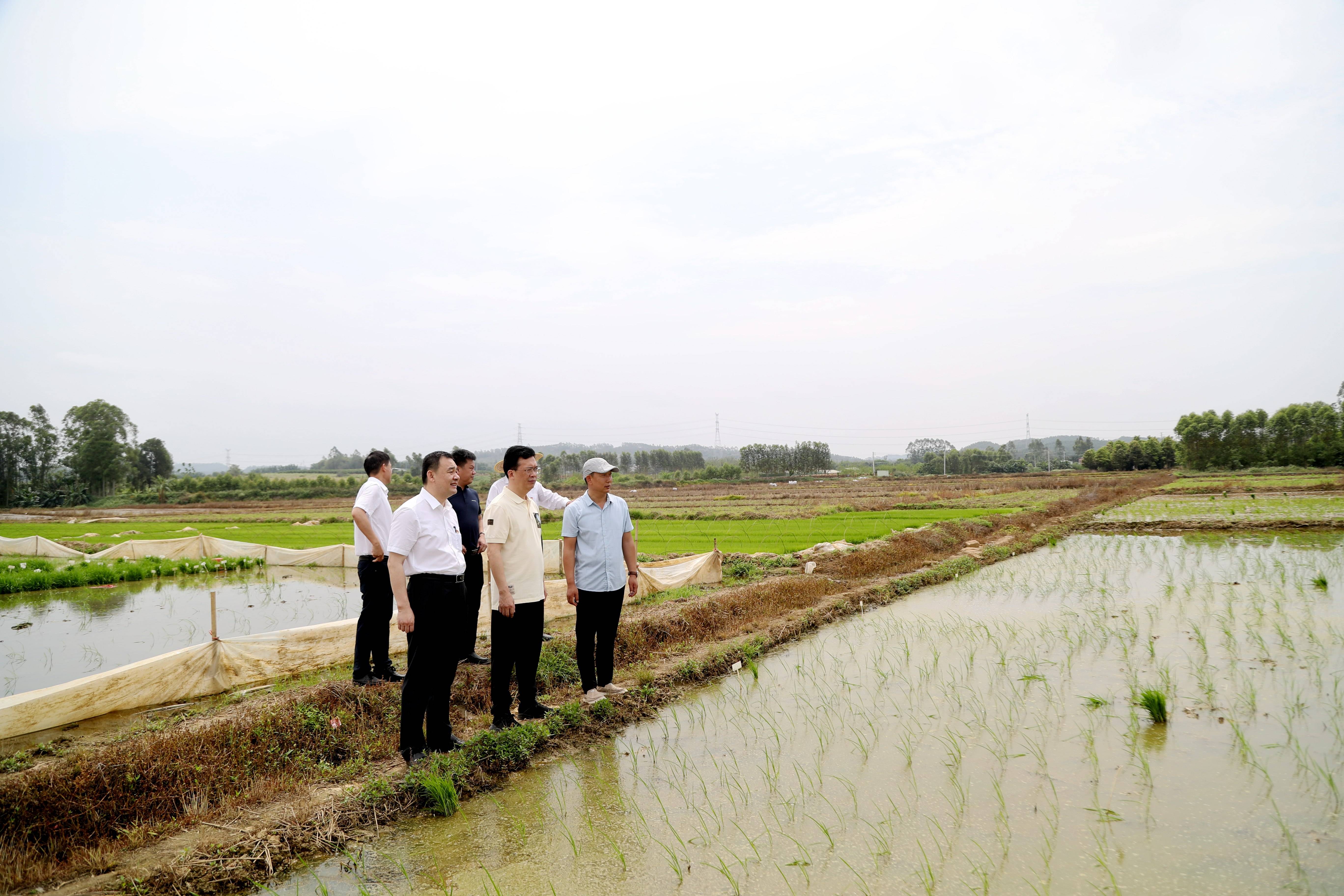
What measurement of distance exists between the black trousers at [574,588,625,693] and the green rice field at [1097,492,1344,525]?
19.5 m

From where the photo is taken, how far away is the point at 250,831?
10.7 feet

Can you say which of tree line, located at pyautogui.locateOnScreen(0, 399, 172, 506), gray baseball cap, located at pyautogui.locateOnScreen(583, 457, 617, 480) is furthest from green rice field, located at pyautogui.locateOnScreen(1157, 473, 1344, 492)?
tree line, located at pyautogui.locateOnScreen(0, 399, 172, 506)

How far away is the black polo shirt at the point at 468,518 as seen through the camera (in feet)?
19.2

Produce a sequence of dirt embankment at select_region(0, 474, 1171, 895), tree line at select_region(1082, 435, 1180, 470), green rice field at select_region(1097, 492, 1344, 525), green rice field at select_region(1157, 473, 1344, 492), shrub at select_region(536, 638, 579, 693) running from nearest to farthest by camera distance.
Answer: dirt embankment at select_region(0, 474, 1171, 895)
shrub at select_region(536, 638, 579, 693)
green rice field at select_region(1097, 492, 1344, 525)
green rice field at select_region(1157, 473, 1344, 492)
tree line at select_region(1082, 435, 1180, 470)

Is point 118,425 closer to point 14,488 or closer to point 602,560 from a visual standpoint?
point 14,488

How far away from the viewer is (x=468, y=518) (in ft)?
19.2

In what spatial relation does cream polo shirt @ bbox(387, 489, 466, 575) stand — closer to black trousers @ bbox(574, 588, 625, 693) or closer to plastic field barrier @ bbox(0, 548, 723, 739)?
black trousers @ bbox(574, 588, 625, 693)

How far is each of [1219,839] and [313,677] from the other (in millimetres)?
6485

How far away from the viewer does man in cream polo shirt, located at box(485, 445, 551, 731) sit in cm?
441

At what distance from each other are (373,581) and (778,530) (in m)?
16.4

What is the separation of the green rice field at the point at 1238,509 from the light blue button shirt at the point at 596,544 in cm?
1959

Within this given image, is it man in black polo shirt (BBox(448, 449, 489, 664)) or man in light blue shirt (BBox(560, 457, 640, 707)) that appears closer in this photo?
man in light blue shirt (BBox(560, 457, 640, 707))

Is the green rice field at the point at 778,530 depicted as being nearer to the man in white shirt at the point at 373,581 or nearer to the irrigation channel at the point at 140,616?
the irrigation channel at the point at 140,616

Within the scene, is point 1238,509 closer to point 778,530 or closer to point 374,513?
point 778,530
